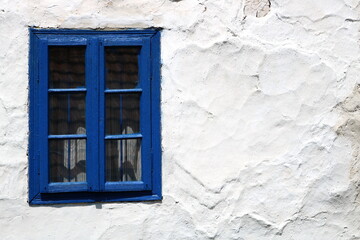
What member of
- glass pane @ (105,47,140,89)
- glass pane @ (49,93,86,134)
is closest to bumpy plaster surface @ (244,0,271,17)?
glass pane @ (105,47,140,89)

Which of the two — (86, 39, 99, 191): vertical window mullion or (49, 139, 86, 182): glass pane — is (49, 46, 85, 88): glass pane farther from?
(49, 139, 86, 182): glass pane

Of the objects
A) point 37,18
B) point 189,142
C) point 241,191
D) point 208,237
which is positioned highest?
point 37,18

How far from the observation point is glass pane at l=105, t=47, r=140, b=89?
162 inches

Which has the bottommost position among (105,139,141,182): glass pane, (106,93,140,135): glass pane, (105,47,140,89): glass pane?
(105,139,141,182): glass pane

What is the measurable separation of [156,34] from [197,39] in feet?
0.83

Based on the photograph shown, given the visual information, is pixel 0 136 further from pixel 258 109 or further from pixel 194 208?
pixel 258 109

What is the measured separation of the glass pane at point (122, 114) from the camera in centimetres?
413

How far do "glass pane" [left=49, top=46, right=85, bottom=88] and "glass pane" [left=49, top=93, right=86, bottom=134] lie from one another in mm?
68

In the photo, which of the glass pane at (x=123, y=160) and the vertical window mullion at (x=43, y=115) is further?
the glass pane at (x=123, y=160)

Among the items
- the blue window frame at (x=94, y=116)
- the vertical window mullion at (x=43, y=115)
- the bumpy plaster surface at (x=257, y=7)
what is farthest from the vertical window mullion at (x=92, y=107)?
the bumpy plaster surface at (x=257, y=7)

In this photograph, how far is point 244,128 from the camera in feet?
13.5

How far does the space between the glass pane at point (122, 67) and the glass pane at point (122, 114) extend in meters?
0.07

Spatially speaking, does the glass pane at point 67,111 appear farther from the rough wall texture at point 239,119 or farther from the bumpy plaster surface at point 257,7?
the bumpy plaster surface at point 257,7

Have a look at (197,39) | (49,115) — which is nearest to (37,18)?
(49,115)
